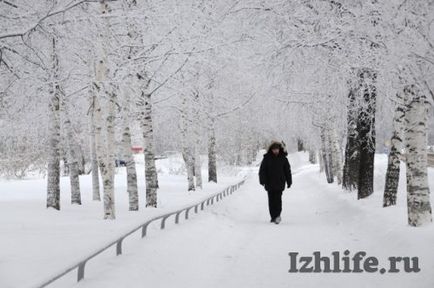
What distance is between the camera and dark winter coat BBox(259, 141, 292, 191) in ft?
43.1

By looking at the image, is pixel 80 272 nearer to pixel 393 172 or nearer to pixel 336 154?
pixel 393 172

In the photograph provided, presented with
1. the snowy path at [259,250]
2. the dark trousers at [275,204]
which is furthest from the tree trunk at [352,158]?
the dark trousers at [275,204]

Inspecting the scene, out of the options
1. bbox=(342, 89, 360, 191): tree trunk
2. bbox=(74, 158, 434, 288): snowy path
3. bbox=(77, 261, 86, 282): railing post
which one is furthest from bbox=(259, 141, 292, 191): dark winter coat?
bbox=(77, 261, 86, 282): railing post

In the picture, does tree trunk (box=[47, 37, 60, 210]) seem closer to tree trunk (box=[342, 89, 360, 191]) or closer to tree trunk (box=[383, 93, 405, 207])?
tree trunk (box=[383, 93, 405, 207])

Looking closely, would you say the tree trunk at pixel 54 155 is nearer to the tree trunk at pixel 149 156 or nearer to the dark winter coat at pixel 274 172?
the tree trunk at pixel 149 156

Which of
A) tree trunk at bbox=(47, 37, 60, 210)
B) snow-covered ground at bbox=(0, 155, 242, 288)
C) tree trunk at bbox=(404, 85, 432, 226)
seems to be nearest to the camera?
snow-covered ground at bbox=(0, 155, 242, 288)

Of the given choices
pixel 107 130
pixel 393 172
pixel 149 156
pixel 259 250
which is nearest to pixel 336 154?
pixel 149 156

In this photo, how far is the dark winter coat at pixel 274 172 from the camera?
13.1 metres

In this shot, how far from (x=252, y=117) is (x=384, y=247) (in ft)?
103

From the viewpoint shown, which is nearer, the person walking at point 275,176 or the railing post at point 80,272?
the railing post at point 80,272

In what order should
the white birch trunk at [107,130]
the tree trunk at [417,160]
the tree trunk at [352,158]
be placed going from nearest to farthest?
the tree trunk at [417,160]
the white birch trunk at [107,130]
the tree trunk at [352,158]

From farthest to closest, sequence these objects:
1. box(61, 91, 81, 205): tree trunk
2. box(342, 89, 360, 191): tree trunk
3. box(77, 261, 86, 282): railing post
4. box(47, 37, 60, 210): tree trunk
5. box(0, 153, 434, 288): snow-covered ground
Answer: box(342, 89, 360, 191): tree trunk → box(61, 91, 81, 205): tree trunk → box(47, 37, 60, 210): tree trunk → box(0, 153, 434, 288): snow-covered ground → box(77, 261, 86, 282): railing post

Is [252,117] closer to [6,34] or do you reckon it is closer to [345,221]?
[345,221]

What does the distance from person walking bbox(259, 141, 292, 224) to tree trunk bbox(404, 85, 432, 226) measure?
4.00 metres
